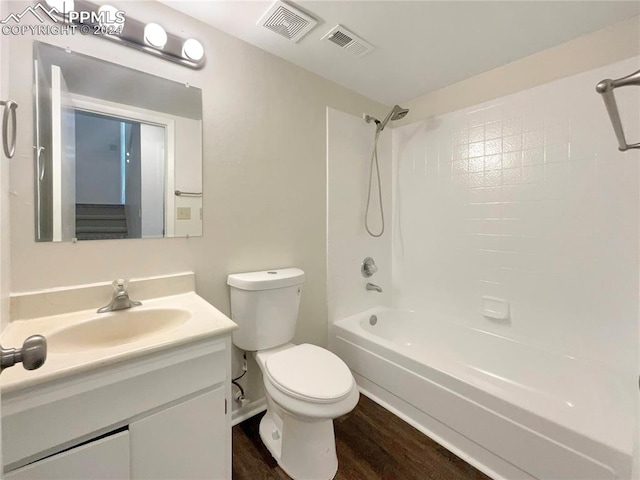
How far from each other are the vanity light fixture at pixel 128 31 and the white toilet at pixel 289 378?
3.64ft

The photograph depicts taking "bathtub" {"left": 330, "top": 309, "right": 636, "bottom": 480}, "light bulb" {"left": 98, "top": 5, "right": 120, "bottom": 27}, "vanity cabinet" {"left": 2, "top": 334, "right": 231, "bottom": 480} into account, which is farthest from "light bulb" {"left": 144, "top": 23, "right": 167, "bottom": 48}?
Result: "bathtub" {"left": 330, "top": 309, "right": 636, "bottom": 480}

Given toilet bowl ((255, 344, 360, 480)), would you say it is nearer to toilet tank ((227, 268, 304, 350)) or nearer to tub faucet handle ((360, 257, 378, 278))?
toilet tank ((227, 268, 304, 350))

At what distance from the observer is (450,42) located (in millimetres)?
1560

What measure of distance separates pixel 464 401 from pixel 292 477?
885 millimetres

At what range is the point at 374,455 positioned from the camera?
54.4 inches

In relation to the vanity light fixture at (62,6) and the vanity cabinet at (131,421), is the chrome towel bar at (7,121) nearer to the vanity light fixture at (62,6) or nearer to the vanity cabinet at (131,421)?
the vanity light fixture at (62,6)

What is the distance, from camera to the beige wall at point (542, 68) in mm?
1401

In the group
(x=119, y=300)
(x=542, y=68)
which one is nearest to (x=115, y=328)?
(x=119, y=300)

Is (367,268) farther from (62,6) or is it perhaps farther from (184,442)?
(62,6)

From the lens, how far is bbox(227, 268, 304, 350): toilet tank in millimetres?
1437

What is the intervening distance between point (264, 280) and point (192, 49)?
1.18 metres

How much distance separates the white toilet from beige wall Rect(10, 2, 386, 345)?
184mm

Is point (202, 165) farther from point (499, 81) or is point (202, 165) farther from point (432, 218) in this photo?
point (499, 81)

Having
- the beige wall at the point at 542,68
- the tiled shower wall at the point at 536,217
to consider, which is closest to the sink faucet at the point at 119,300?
the tiled shower wall at the point at 536,217
